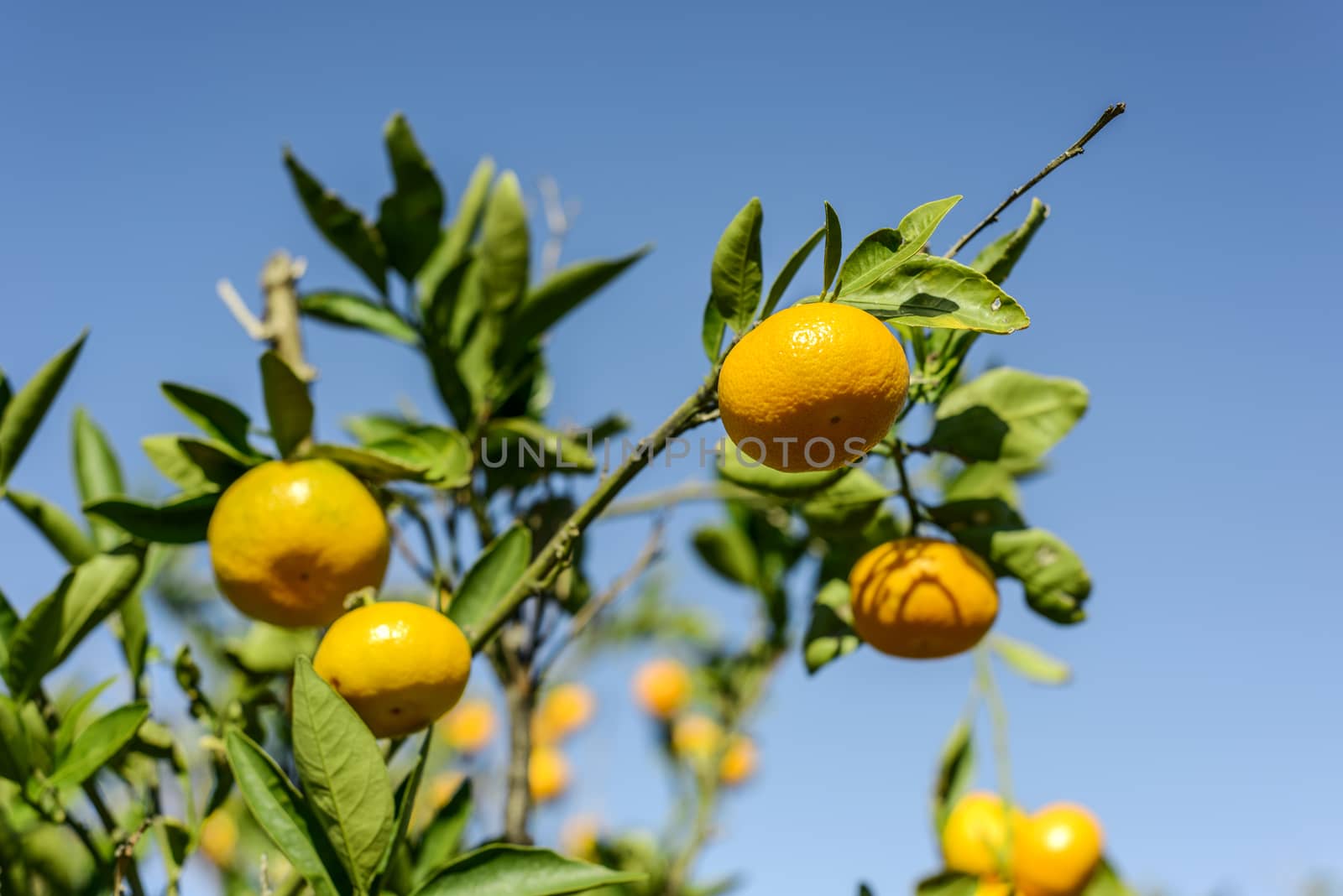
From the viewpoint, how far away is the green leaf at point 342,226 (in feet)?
4.61

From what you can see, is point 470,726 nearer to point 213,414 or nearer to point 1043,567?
point 213,414

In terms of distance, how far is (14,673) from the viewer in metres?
1.02

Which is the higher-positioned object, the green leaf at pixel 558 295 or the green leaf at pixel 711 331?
the green leaf at pixel 711 331

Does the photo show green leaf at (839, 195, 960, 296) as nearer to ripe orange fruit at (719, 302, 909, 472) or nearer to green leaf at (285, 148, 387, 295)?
ripe orange fruit at (719, 302, 909, 472)

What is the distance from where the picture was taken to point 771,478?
1.04 m

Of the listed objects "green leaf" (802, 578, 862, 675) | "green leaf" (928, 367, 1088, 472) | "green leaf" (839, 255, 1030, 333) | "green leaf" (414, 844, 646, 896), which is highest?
"green leaf" (839, 255, 1030, 333)

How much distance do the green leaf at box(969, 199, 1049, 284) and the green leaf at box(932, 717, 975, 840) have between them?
2.19ft

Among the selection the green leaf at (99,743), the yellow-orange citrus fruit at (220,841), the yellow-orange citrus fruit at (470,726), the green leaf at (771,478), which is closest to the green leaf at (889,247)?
the green leaf at (771,478)

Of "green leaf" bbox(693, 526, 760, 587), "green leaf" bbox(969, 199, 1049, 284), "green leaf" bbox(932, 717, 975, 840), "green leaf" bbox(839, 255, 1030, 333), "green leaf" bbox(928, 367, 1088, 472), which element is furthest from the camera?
"green leaf" bbox(693, 526, 760, 587)

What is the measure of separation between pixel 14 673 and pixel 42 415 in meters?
0.29

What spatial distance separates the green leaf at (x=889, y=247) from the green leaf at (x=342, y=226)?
879 millimetres

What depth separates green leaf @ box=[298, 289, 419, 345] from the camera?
1.52 metres

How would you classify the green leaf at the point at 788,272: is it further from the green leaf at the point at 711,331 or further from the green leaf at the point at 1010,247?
the green leaf at the point at 1010,247

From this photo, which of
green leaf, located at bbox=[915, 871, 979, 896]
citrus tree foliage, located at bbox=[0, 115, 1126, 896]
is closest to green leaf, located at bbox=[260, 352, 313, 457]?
citrus tree foliage, located at bbox=[0, 115, 1126, 896]
